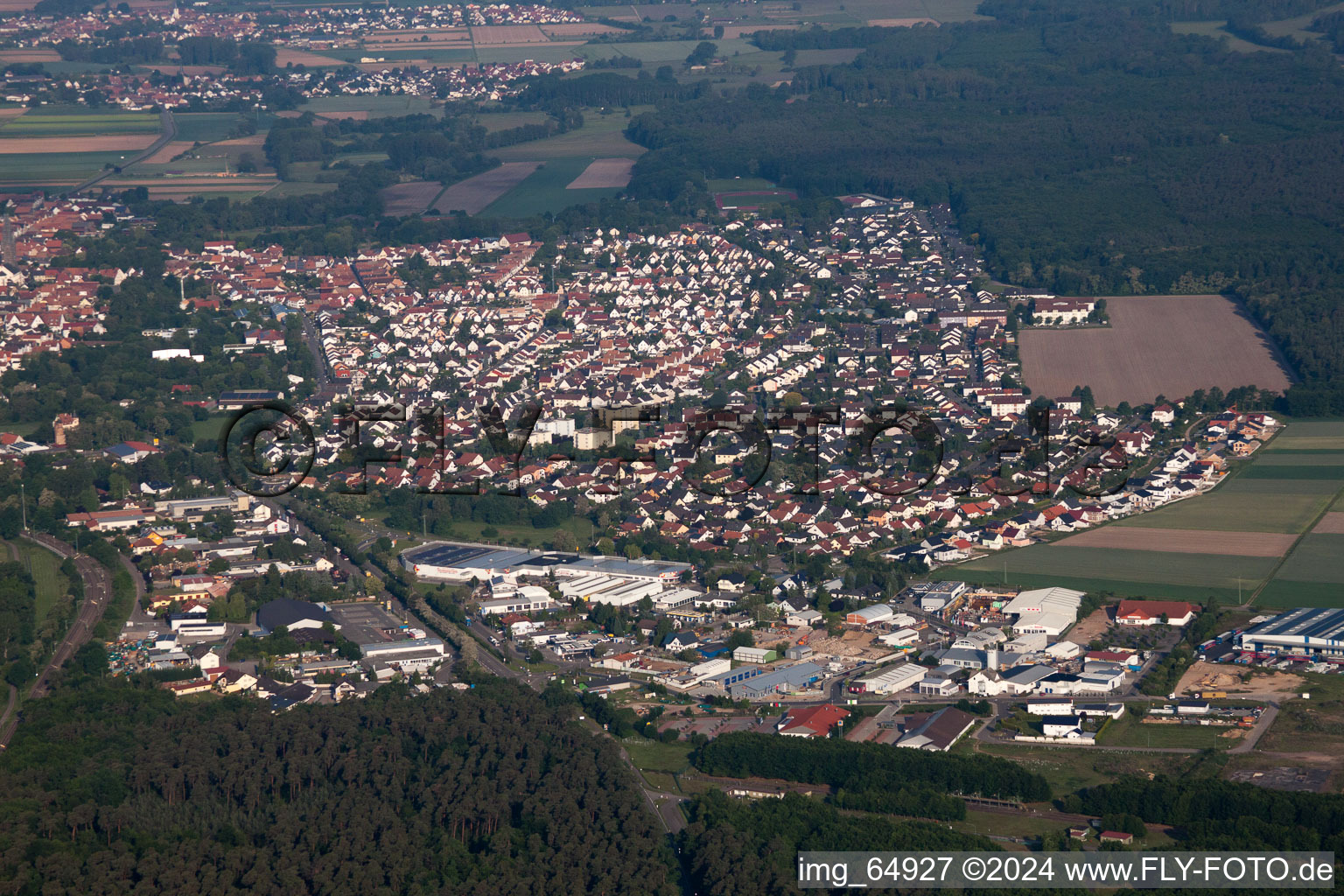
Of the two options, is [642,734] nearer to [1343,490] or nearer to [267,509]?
[267,509]

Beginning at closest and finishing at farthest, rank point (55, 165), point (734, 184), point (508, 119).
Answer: point (734, 184)
point (55, 165)
point (508, 119)

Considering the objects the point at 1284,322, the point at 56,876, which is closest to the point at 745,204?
the point at 1284,322

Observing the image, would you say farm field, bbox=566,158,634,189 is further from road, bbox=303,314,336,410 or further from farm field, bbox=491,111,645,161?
road, bbox=303,314,336,410

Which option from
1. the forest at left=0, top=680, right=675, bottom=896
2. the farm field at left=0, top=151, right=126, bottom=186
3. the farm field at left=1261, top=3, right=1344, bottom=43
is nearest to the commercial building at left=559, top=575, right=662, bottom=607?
the forest at left=0, top=680, right=675, bottom=896

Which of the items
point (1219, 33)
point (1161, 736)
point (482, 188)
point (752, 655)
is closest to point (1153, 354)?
point (752, 655)

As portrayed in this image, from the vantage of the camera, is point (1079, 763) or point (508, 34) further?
point (508, 34)

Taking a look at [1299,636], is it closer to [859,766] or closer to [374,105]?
[859,766]

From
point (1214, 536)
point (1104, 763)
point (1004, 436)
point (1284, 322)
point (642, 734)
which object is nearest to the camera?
point (1104, 763)
